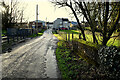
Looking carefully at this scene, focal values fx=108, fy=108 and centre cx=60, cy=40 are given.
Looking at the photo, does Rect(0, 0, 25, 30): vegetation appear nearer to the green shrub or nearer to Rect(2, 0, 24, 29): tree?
Rect(2, 0, 24, 29): tree

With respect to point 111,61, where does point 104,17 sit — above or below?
above

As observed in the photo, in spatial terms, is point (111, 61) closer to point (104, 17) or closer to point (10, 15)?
point (104, 17)

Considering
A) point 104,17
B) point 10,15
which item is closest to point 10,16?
point 10,15

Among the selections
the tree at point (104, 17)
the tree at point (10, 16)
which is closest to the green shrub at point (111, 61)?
the tree at point (104, 17)

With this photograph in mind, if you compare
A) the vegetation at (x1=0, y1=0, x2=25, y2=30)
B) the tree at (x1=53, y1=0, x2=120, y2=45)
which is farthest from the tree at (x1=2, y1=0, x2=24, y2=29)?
the tree at (x1=53, y1=0, x2=120, y2=45)

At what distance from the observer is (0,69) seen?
5.79m

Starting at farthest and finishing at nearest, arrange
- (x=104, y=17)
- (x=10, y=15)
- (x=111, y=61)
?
(x=10, y=15) < (x=104, y=17) < (x=111, y=61)

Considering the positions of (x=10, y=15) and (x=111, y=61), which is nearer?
(x=111, y=61)

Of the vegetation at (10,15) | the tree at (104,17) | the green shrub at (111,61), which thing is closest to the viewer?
the green shrub at (111,61)

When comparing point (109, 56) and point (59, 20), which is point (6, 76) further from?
point (59, 20)

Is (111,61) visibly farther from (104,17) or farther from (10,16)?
(10,16)

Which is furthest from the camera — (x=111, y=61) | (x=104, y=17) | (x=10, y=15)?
(x=10, y=15)

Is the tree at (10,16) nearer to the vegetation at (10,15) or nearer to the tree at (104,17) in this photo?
the vegetation at (10,15)

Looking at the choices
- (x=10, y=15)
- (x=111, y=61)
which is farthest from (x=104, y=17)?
(x=10, y=15)
